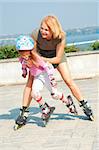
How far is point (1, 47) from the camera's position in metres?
11.9

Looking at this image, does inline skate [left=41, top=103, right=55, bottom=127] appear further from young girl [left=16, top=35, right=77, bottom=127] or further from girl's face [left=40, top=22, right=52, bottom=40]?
girl's face [left=40, top=22, right=52, bottom=40]

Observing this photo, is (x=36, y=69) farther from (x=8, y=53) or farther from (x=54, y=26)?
(x=8, y=53)

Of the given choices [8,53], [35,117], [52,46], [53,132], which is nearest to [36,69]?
[52,46]

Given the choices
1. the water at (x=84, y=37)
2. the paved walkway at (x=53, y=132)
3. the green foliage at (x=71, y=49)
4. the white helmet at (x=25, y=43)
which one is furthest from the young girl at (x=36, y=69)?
the green foliage at (x=71, y=49)

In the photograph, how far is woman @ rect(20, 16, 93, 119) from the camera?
5.91m

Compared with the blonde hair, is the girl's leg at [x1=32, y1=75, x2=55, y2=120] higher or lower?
lower

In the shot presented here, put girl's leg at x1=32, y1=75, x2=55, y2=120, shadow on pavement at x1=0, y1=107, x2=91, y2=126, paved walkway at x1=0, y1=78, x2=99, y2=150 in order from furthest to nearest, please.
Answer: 1. shadow on pavement at x1=0, y1=107, x2=91, y2=126
2. girl's leg at x1=32, y1=75, x2=55, y2=120
3. paved walkway at x1=0, y1=78, x2=99, y2=150

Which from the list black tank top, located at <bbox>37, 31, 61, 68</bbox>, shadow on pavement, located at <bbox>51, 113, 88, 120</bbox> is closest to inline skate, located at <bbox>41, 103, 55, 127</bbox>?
shadow on pavement, located at <bbox>51, 113, 88, 120</bbox>

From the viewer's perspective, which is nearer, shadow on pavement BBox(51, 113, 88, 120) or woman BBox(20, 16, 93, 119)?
woman BBox(20, 16, 93, 119)

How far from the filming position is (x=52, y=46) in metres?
6.07

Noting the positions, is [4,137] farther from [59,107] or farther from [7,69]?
[7,69]

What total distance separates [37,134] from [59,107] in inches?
73.5

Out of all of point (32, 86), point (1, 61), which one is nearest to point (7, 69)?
point (1, 61)

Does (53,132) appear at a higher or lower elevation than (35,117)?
higher
